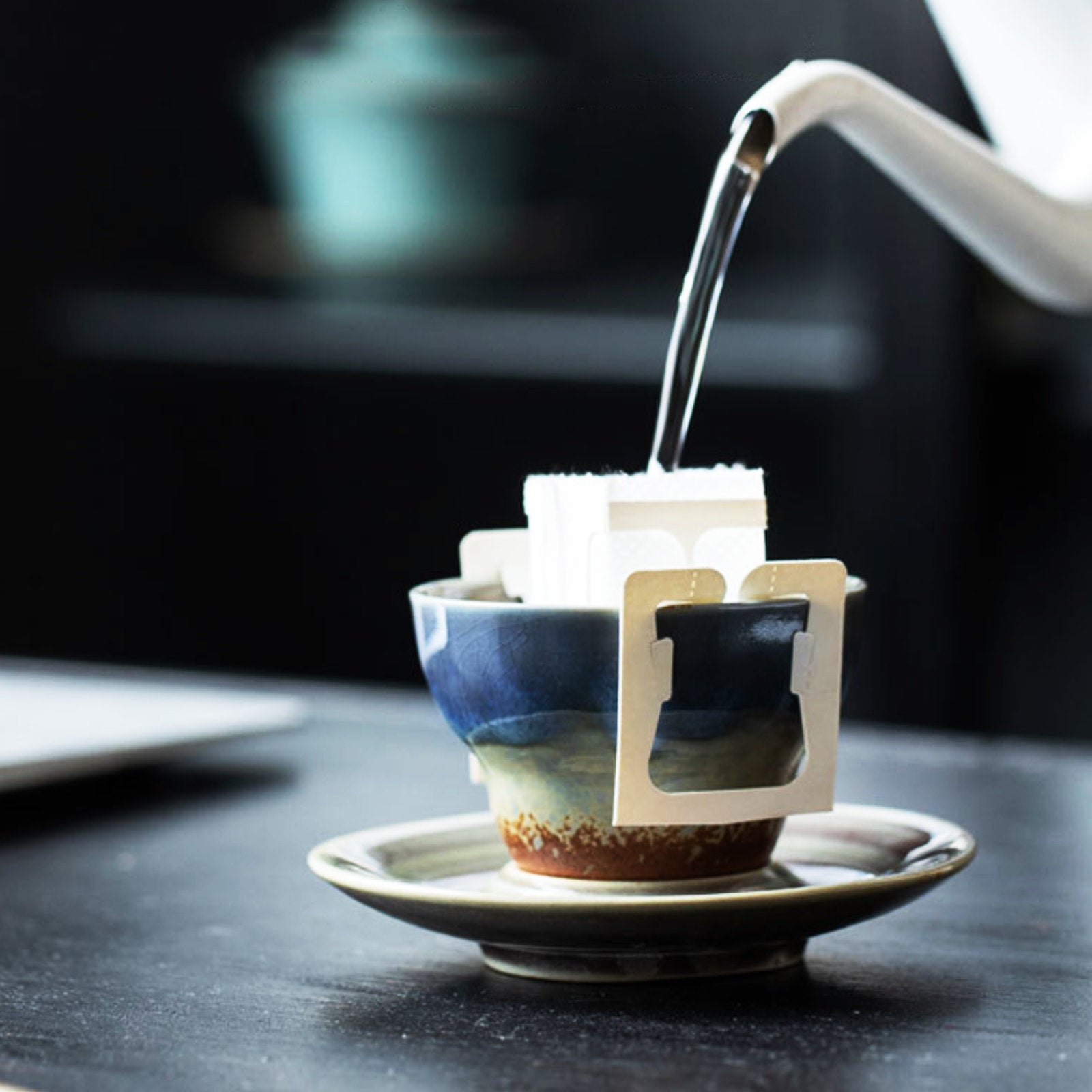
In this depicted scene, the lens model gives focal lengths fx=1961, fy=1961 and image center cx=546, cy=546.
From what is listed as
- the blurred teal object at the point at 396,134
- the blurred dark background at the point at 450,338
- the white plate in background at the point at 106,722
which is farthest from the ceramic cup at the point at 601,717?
the blurred teal object at the point at 396,134

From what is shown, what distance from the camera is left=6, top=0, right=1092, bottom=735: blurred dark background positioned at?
1866mm

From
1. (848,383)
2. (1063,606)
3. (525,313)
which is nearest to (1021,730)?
(1063,606)

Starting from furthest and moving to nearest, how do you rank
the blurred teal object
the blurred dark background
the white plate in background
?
1. the blurred teal object
2. the blurred dark background
3. the white plate in background

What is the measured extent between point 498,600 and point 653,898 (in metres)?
0.14

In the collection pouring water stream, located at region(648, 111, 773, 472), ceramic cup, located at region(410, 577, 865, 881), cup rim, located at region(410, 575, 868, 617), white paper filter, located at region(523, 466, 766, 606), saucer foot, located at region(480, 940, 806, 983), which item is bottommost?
saucer foot, located at region(480, 940, 806, 983)

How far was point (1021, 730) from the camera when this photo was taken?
1935 mm

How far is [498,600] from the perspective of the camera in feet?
1.92

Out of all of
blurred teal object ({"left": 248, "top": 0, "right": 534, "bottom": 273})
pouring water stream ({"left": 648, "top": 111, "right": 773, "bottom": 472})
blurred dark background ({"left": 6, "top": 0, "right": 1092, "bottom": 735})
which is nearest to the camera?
pouring water stream ({"left": 648, "top": 111, "right": 773, "bottom": 472})

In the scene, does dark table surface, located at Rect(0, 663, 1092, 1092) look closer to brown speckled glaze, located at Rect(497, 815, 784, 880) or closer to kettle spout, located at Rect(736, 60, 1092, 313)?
brown speckled glaze, located at Rect(497, 815, 784, 880)

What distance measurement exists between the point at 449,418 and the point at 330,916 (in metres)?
1.55

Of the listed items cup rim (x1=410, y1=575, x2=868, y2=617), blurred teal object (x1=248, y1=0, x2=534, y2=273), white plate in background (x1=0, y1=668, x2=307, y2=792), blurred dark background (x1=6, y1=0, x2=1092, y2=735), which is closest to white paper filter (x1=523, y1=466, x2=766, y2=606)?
cup rim (x1=410, y1=575, x2=868, y2=617)

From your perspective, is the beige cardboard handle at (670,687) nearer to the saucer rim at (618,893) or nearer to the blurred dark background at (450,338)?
the saucer rim at (618,893)

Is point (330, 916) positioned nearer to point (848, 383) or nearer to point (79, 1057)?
point (79, 1057)

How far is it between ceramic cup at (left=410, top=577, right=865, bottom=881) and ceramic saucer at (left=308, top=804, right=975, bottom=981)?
0.01 m
